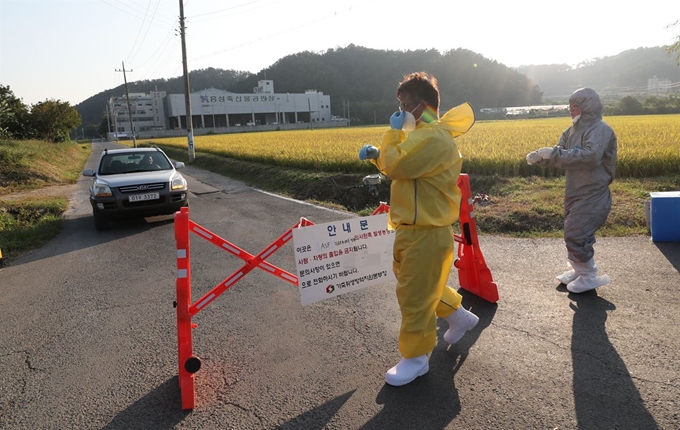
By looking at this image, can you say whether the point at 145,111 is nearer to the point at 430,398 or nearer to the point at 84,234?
the point at 84,234

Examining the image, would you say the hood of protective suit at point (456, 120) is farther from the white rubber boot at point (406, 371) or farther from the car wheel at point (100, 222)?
the car wheel at point (100, 222)

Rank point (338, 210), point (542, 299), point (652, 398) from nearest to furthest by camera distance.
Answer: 1. point (652, 398)
2. point (542, 299)
3. point (338, 210)

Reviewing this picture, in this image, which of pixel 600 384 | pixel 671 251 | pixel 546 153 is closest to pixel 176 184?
pixel 546 153

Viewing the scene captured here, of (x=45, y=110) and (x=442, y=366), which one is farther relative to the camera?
(x=45, y=110)

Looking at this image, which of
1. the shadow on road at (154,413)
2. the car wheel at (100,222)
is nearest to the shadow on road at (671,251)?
the shadow on road at (154,413)

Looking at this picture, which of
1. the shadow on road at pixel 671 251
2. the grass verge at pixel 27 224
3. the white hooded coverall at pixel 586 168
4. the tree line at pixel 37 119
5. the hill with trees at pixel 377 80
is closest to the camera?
the white hooded coverall at pixel 586 168

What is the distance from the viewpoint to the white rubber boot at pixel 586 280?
4.37 meters

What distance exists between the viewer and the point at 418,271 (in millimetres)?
2840

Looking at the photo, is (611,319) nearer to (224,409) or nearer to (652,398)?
(652,398)

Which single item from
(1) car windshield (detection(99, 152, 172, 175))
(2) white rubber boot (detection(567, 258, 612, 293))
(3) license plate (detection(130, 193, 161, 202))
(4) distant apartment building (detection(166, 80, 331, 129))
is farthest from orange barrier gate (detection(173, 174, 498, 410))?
(4) distant apartment building (detection(166, 80, 331, 129))

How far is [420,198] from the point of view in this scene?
278 centimetres

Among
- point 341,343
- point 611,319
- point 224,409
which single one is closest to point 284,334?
point 341,343

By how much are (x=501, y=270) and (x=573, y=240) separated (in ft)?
3.32

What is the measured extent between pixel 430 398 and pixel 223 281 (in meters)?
1.89
